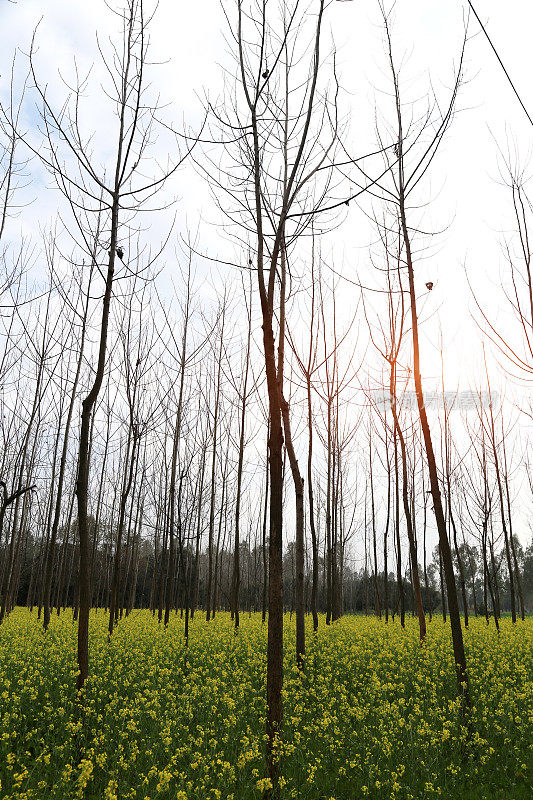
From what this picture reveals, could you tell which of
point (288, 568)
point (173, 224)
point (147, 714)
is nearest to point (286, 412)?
point (173, 224)

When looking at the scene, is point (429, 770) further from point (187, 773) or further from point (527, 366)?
point (527, 366)

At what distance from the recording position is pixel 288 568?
48594mm

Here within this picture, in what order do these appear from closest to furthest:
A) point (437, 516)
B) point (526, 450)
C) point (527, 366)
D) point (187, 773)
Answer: point (527, 366) → point (187, 773) → point (437, 516) → point (526, 450)

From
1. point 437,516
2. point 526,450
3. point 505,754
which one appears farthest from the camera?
point 526,450

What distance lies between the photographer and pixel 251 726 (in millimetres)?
5441

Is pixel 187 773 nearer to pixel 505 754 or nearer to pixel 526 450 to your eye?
pixel 505 754

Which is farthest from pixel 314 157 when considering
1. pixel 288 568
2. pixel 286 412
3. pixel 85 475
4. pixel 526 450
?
pixel 288 568

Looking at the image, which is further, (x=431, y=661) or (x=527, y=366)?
(x=431, y=661)

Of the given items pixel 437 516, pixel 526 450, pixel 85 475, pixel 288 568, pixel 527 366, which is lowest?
pixel 288 568

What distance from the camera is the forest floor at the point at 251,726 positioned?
413 centimetres

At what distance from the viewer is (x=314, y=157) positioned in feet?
17.4

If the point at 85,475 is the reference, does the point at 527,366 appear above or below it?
above

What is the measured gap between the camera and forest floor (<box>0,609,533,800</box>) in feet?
13.5

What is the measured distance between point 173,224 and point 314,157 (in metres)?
→ 2.08
